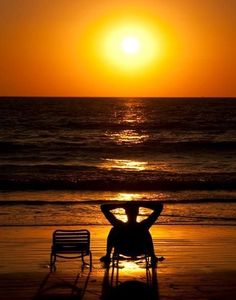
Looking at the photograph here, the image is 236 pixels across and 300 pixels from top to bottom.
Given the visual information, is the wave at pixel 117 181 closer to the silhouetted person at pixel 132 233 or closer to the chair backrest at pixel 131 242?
the silhouetted person at pixel 132 233

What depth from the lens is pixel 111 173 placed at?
2811 centimetres

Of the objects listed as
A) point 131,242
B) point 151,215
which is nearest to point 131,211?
point 151,215

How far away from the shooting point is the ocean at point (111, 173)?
1552 cm

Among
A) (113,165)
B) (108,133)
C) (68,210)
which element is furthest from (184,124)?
(68,210)

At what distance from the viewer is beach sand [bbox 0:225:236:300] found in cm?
742

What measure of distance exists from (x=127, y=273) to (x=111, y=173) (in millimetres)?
19844

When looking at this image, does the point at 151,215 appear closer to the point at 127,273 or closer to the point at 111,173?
the point at 127,273

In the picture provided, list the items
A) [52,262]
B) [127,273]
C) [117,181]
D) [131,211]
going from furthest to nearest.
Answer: [117,181], [52,262], [127,273], [131,211]

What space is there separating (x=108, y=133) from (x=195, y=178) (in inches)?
1286

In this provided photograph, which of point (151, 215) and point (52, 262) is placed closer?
point (151, 215)

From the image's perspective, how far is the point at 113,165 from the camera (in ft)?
106

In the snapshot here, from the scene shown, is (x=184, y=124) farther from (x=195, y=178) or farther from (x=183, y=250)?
(x=183, y=250)

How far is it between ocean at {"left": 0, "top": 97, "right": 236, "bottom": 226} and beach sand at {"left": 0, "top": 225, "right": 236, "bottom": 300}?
3035mm

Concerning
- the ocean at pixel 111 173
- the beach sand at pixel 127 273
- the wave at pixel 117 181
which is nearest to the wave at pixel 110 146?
the ocean at pixel 111 173
